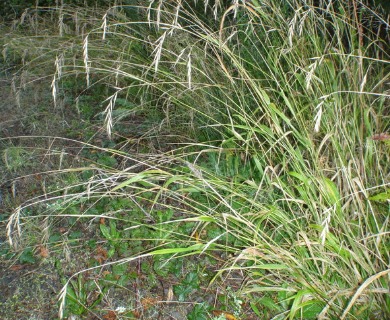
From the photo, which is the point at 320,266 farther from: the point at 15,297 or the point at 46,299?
the point at 15,297

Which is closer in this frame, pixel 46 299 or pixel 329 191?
pixel 329 191

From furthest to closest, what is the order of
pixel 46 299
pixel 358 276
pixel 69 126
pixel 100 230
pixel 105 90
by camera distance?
1. pixel 105 90
2. pixel 69 126
3. pixel 100 230
4. pixel 46 299
5. pixel 358 276

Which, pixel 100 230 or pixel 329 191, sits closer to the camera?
pixel 329 191

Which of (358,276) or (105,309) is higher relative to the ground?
(358,276)

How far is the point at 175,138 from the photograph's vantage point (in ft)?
8.61

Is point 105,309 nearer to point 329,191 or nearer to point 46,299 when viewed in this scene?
point 46,299

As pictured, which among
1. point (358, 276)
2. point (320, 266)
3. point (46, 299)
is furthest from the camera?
point (46, 299)

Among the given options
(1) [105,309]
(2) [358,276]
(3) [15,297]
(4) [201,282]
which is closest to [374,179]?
(2) [358,276]

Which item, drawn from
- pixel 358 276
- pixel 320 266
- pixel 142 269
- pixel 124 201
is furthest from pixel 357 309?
pixel 124 201

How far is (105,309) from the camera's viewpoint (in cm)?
173

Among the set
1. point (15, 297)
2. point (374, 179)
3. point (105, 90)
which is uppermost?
point (374, 179)

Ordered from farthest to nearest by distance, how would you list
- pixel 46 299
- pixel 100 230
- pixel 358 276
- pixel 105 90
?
pixel 105 90 < pixel 100 230 < pixel 46 299 < pixel 358 276

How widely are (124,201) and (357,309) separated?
118cm

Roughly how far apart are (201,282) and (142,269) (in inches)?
10.4
